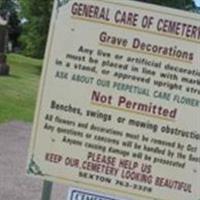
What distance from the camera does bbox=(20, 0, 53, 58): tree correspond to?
5303cm

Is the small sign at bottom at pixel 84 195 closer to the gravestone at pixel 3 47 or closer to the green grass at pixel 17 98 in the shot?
the green grass at pixel 17 98

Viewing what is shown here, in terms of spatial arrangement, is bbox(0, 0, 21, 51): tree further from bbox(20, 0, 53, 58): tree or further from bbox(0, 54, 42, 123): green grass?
bbox(0, 54, 42, 123): green grass

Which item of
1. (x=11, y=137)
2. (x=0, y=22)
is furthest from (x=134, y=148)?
(x=0, y=22)

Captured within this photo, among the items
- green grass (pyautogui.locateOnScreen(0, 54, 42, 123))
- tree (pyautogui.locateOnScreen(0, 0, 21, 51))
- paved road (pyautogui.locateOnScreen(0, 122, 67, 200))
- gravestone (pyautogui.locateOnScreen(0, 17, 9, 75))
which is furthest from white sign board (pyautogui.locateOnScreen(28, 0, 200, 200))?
tree (pyautogui.locateOnScreen(0, 0, 21, 51))

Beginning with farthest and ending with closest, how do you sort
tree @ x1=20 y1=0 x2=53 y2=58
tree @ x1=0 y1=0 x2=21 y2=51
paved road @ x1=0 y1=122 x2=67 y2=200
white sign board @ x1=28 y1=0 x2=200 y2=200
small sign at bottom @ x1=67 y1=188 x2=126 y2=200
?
tree @ x1=0 y1=0 x2=21 y2=51 → tree @ x1=20 y1=0 x2=53 y2=58 → paved road @ x1=0 y1=122 x2=67 y2=200 → small sign at bottom @ x1=67 y1=188 x2=126 y2=200 → white sign board @ x1=28 y1=0 x2=200 y2=200

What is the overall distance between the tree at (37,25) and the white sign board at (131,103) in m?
48.1

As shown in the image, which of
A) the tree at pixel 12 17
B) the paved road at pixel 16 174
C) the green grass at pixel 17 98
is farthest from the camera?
the tree at pixel 12 17

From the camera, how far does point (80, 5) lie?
4473mm

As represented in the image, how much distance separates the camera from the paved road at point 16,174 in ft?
34.6

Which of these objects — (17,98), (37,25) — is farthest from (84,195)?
(37,25)

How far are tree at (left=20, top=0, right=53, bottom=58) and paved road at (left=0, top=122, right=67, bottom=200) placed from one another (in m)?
35.7

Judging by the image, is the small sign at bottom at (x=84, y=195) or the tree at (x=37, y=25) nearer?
the small sign at bottom at (x=84, y=195)

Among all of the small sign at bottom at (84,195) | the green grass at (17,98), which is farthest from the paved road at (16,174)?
the small sign at bottom at (84,195)

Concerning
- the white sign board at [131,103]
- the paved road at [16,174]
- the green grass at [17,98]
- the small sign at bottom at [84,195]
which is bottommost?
the green grass at [17,98]
